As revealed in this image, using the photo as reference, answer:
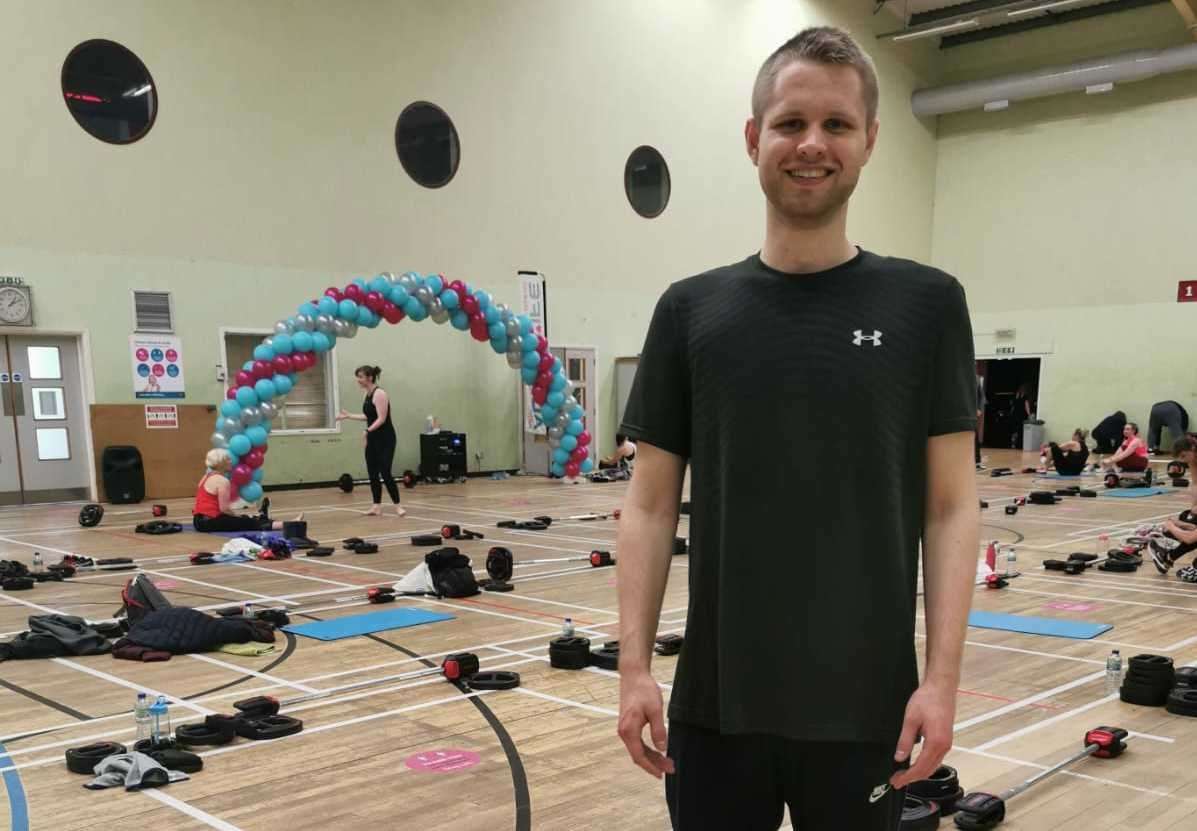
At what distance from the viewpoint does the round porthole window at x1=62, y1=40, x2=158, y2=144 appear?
42.9 ft

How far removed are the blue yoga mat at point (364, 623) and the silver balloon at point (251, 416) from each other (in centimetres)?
586

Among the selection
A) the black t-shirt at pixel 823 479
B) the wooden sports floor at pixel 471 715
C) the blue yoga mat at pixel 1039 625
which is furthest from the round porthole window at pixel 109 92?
the black t-shirt at pixel 823 479

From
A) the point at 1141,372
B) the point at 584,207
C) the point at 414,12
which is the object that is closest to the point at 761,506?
the point at 414,12

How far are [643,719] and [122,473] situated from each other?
13757 millimetres

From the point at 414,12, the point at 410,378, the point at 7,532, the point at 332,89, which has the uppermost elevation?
the point at 414,12

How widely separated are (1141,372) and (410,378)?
16.3 meters

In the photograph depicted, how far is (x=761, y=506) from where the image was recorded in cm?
146

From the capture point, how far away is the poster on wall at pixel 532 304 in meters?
17.4

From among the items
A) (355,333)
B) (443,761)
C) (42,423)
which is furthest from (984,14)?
(443,761)

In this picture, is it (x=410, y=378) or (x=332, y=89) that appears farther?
(x=410, y=378)

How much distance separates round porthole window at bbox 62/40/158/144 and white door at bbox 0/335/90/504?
2.99m

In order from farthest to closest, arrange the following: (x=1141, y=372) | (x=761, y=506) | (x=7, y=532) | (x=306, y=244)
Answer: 1. (x=1141, y=372)
2. (x=306, y=244)
3. (x=7, y=532)
4. (x=761, y=506)

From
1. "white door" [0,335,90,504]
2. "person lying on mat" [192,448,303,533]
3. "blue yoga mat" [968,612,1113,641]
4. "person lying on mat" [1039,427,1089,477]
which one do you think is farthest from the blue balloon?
"person lying on mat" [1039,427,1089,477]

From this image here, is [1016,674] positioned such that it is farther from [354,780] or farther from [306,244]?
[306,244]
